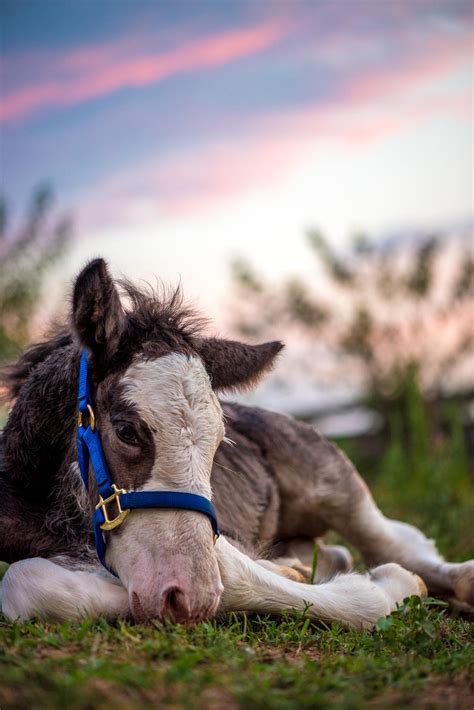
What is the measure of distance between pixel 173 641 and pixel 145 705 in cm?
59

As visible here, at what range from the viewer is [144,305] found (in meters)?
4.12

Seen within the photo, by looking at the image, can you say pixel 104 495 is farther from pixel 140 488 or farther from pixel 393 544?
pixel 393 544

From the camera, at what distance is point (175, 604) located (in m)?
3.16

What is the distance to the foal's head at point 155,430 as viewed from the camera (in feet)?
10.5

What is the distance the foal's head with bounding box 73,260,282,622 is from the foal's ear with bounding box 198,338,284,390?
0.06ft

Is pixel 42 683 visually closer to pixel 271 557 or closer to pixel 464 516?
pixel 271 557

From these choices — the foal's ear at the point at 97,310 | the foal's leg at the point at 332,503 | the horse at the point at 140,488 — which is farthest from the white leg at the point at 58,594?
the foal's leg at the point at 332,503

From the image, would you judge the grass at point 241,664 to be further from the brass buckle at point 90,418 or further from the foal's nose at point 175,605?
the brass buckle at point 90,418

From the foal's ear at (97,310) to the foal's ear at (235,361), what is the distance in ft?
1.75

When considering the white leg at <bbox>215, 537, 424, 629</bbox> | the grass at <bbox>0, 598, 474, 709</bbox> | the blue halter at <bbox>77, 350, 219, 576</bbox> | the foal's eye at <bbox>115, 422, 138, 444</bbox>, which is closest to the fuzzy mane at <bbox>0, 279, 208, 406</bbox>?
the blue halter at <bbox>77, 350, 219, 576</bbox>

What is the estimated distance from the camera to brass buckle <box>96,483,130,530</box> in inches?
134

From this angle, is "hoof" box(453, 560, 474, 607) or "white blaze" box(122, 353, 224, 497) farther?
"hoof" box(453, 560, 474, 607)

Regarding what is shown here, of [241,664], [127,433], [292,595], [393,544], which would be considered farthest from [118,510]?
[393,544]

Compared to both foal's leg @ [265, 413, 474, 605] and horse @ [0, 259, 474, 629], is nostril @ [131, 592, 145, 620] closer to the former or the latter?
horse @ [0, 259, 474, 629]
